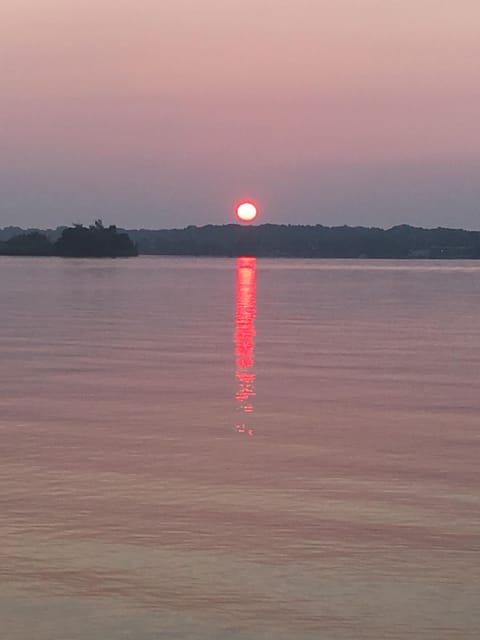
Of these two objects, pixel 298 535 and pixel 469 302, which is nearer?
pixel 298 535

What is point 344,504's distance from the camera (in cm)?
1105

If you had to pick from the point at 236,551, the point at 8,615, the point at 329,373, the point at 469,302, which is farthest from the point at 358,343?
the point at 469,302

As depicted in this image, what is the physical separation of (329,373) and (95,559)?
13.3 metres

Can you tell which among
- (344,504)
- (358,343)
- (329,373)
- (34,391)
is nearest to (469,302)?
(358,343)

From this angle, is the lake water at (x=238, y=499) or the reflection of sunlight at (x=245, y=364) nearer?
the lake water at (x=238, y=499)

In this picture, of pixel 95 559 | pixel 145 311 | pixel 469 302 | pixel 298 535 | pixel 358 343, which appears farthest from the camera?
pixel 469 302

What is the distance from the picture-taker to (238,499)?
36.9 feet

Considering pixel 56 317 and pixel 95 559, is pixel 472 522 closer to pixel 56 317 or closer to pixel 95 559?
pixel 95 559

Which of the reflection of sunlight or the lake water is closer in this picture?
the lake water

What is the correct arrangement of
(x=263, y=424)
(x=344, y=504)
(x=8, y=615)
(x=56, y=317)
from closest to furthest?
(x=8, y=615), (x=344, y=504), (x=263, y=424), (x=56, y=317)

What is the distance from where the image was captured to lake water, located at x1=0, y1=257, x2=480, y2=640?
8094mm

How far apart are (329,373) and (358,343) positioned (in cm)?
768

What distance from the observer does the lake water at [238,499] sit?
26.6ft

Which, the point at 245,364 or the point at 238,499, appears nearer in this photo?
the point at 238,499
